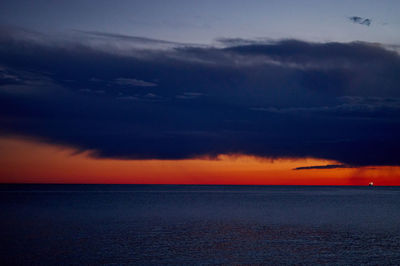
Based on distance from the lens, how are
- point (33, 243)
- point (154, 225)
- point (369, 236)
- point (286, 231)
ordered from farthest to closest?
point (154, 225) < point (286, 231) < point (369, 236) < point (33, 243)

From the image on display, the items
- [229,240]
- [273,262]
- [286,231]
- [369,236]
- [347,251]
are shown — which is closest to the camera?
[273,262]

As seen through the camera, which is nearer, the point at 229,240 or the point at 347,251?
the point at 347,251

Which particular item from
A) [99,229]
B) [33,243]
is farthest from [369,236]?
[33,243]

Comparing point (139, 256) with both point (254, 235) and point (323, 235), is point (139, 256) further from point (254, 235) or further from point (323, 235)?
point (323, 235)

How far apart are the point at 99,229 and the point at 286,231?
21.7m

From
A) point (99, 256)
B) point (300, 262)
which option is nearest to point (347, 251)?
point (300, 262)

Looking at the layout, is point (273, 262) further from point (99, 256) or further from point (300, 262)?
point (99, 256)

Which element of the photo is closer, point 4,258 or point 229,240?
point 4,258

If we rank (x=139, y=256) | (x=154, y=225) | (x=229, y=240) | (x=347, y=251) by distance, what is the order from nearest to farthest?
1. (x=139, y=256)
2. (x=347, y=251)
3. (x=229, y=240)
4. (x=154, y=225)

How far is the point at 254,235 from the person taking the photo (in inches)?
1854

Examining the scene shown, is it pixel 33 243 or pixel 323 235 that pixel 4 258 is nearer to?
pixel 33 243

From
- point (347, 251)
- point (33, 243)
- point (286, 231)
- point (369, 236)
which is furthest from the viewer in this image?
point (286, 231)

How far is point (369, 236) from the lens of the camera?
4703 centimetres

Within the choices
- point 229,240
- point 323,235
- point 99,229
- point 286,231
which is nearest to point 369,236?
point 323,235
